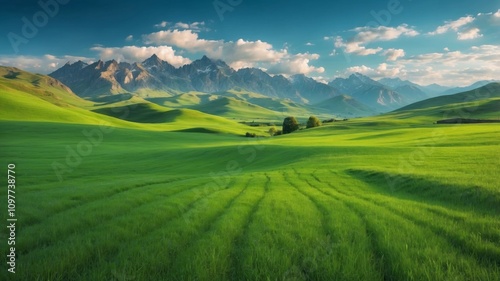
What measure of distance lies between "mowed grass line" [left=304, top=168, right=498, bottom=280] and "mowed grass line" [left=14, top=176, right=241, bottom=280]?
6.01 metres

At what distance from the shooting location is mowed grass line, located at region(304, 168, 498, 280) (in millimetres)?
5602

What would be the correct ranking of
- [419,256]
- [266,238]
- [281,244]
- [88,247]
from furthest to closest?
[266,238]
[281,244]
[88,247]
[419,256]

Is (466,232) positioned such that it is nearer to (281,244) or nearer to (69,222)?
(281,244)

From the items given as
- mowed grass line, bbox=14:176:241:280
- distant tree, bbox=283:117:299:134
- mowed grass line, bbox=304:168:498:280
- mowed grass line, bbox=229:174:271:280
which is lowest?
mowed grass line, bbox=229:174:271:280

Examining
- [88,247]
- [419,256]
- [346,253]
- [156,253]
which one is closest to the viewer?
[419,256]

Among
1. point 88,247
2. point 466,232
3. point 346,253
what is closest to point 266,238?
point 346,253

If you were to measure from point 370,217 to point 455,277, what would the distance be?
4.60 meters

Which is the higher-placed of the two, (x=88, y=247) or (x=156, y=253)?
(x=88, y=247)

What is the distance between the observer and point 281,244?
24.9ft

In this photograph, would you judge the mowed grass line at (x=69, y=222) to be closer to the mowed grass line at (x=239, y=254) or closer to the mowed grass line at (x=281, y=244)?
the mowed grass line at (x=239, y=254)

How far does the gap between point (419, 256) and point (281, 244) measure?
125 inches

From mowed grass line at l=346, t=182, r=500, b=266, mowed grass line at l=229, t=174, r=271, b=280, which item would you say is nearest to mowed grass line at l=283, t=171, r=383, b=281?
mowed grass line at l=229, t=174, r=271, b=280

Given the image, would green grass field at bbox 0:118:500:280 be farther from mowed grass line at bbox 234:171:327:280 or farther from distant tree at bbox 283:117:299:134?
distant tree at bbox 283:117:299:134

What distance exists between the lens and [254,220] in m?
10.1
